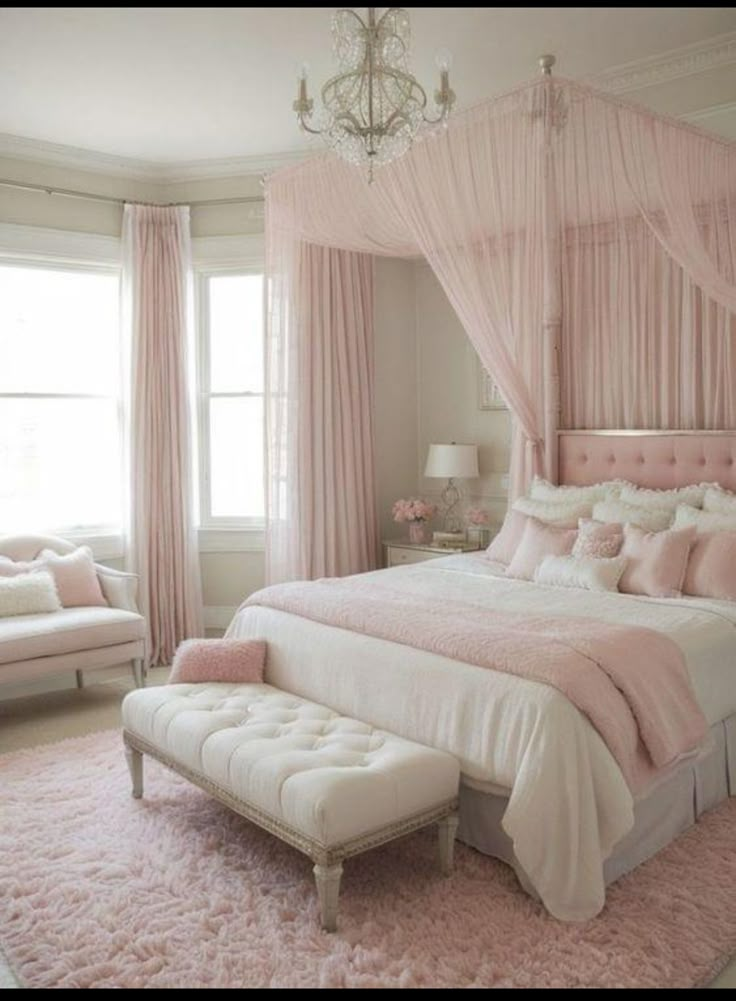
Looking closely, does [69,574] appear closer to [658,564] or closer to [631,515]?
[631,515]

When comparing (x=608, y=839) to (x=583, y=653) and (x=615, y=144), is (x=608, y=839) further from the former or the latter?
(x=615, y=144)

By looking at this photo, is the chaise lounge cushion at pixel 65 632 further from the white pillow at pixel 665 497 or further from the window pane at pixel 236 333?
the white pillow at pixel 665 497

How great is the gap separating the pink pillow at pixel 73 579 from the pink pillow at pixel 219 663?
1.56m

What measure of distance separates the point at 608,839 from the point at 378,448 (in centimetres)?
404

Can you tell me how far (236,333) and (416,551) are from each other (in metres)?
2.00

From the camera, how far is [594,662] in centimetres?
291

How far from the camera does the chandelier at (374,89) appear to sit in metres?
3.05

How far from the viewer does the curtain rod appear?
5.50 metres

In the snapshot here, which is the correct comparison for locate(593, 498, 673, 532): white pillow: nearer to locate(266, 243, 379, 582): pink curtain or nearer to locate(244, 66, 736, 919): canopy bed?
locate(244, 66, 736, 919): canopy bed

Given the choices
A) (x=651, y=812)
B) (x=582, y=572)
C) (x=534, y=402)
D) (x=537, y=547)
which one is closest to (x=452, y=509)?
(x=534, y=402)

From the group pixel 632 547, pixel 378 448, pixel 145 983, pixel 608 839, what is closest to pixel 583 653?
pixel 608 839

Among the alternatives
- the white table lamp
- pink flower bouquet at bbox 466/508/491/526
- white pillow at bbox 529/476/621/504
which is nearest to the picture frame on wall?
the white table lamp

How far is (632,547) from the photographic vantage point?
402 cm

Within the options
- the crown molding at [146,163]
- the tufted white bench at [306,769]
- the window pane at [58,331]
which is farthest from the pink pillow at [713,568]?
the window pane at [58,331]
